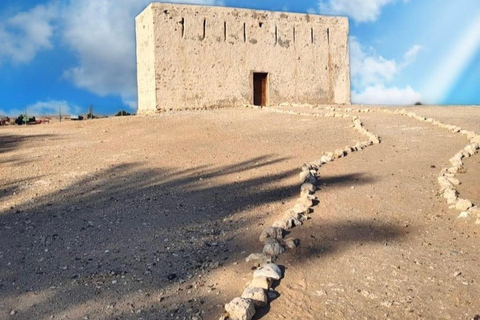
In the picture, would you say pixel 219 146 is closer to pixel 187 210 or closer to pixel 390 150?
pixel 390 150

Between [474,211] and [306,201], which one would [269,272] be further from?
[474,211]

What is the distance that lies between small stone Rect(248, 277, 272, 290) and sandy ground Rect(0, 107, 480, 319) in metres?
0.11

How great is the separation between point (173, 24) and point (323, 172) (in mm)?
13557

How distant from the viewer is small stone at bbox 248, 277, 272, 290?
344 centimetres

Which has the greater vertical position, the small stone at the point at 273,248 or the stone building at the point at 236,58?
the stone building at the point at 236,58

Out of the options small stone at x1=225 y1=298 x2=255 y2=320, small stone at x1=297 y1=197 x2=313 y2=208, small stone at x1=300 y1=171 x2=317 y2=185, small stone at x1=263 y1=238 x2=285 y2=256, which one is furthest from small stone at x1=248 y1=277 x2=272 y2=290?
small stone at x1=300 y1=171 x2=317 y2=185

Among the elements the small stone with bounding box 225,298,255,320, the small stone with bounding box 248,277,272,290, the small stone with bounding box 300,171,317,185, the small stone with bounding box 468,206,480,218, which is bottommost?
the small stone with bounding box 225,298,255,320

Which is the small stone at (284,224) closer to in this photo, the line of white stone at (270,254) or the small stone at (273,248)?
the line of white stone at (270,254)

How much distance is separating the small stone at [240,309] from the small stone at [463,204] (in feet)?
10.5

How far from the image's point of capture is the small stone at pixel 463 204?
5.24 metres

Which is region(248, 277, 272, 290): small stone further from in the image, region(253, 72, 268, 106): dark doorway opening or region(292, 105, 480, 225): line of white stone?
region(253, 72, 268, 106): dark doorway opening

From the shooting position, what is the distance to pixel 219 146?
10.1 metres

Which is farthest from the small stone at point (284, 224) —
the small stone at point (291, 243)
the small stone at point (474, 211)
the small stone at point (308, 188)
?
→ the small stone at point (474, 211)

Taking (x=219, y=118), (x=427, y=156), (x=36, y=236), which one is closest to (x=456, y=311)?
(x=36, y=236)
